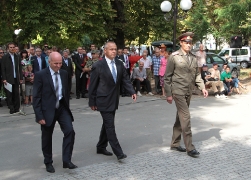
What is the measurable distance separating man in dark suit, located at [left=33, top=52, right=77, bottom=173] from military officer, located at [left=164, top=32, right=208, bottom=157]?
1813mm

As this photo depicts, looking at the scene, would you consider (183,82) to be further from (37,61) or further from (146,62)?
(146,62)

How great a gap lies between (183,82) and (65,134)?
2161mm

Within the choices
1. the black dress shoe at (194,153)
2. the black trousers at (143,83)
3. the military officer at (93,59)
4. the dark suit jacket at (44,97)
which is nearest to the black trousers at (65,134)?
the dark suit jacket at (44,97)

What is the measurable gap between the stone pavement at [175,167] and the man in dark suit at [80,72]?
7.11 metres

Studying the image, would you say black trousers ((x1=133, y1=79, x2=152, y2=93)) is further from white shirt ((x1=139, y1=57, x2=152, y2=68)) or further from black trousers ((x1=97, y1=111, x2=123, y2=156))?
black trousers ((x1=97, y1=111, x2=123, y2=156))

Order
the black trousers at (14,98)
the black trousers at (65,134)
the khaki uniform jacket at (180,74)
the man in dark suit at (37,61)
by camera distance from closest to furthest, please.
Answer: the black trousers at (65,134) < the khaki uniform jacket at (180,74) < the black trousers at (14,98) < the man in dark suit at (37,61)

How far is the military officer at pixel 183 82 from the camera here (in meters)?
6.21

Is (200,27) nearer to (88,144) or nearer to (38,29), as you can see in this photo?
(38,29)

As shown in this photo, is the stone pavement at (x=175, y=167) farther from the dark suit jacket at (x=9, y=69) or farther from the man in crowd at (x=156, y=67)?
the man in crowd at (x=156, y=67)

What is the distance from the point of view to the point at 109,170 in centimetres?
558

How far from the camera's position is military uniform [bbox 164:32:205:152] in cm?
621

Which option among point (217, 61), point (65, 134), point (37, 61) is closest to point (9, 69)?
point (37, 61)

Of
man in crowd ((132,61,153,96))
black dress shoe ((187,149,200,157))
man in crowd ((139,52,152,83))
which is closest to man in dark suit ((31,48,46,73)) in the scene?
man in crowd ((132,61,153,96))

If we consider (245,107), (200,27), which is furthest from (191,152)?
(200,27)
